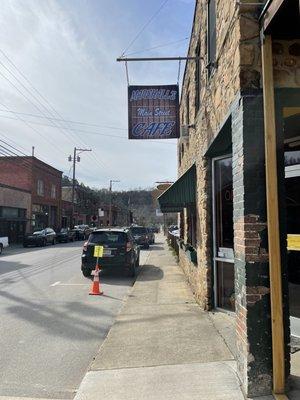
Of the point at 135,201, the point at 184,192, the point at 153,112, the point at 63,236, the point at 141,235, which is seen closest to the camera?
the point at 153,112

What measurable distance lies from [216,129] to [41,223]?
47.6 metres

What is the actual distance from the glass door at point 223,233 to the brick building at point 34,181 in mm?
39773

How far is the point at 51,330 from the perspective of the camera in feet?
25.6

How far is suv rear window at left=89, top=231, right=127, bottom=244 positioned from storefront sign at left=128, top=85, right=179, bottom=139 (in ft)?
17.1

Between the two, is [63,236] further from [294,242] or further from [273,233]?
[273,233]

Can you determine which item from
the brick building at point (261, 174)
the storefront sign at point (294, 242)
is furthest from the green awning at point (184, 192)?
the brick building at point (261, 174)

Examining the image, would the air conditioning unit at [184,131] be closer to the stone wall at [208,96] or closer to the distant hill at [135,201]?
the stone wall at [208,96]

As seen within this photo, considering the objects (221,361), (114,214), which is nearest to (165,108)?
(221,361)

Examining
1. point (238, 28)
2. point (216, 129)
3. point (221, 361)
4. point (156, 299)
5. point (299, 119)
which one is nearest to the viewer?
point (238, 28)

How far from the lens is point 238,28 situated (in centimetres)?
502

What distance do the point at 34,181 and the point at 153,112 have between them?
41740mm

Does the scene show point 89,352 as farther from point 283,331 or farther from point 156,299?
point 156,299

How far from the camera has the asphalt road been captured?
211 inches

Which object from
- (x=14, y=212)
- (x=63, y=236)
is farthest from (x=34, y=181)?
(x=63, y=236)
